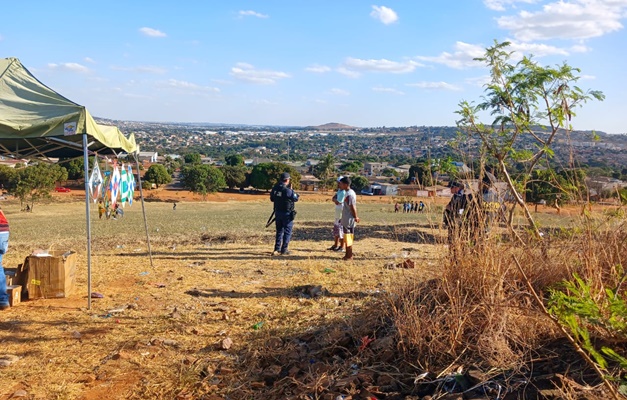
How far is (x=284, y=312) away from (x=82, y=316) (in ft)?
7.65

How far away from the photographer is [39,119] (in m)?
5.85

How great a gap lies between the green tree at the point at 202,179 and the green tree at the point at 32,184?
→ 69.0ft

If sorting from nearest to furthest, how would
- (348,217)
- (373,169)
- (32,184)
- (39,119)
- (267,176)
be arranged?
(39,119)
(348,217)
(32,184)
(267,176)
(373,169)

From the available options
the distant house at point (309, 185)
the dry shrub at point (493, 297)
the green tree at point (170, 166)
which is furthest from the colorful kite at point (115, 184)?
the green tree at point (170, 166)

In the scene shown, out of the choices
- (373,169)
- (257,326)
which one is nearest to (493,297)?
(257,326)

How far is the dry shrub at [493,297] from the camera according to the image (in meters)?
3.54

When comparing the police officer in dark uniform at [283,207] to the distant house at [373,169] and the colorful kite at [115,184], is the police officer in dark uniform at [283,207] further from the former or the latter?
the distant house at [373,169]

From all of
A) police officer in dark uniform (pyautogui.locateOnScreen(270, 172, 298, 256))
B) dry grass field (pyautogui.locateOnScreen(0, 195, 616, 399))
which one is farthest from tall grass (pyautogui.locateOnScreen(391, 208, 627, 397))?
police officer in dark uniform (pyautogui.locateOnScreen(270, 172, 298, 256))

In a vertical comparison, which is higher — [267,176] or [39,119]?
[39,119]

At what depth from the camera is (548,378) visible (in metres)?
3.11

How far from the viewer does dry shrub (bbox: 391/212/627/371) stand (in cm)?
354

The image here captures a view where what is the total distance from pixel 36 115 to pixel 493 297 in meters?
5.41

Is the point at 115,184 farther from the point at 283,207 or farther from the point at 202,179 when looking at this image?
the point at 202,179

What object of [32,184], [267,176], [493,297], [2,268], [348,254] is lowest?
[267,176]
